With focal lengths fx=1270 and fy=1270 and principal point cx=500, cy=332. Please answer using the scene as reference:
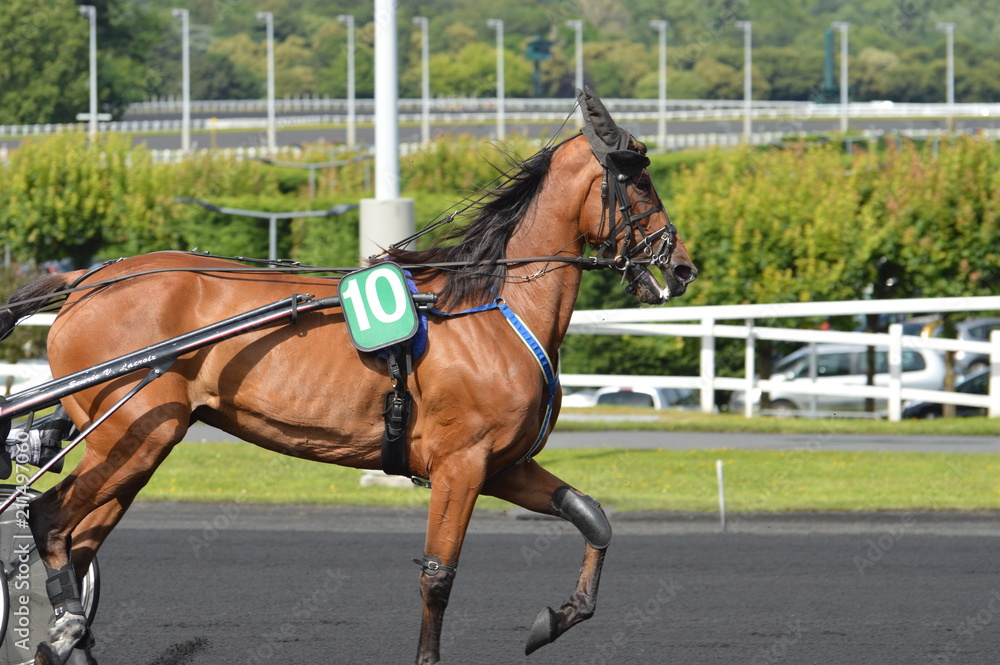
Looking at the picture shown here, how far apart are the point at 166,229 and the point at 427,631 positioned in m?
19.0

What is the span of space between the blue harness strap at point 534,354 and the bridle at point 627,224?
0.41m

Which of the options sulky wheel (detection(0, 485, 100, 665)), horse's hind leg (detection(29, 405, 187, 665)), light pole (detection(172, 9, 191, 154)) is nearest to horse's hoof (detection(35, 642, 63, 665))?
horse's hind leg (detection(29, 405, 187, 665))

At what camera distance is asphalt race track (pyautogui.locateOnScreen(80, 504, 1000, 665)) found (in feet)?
18.0

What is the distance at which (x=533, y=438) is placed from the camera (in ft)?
15.9

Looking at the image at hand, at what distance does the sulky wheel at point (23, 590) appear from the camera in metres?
5.07

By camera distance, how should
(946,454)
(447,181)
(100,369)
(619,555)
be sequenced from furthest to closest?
(447,181)
(946,454)
(619,555)
(100,369)

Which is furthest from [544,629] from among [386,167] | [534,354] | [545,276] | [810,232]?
[810,232]

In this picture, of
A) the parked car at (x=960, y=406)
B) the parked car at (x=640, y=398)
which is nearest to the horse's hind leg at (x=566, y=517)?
the parked car at (x=960, y=406)

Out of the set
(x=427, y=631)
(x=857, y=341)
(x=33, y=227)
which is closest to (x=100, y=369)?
(x=427, y=631)

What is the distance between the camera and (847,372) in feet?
62.3

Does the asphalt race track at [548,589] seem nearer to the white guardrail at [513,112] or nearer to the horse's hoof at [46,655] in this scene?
the horse's hoof at [46,655]

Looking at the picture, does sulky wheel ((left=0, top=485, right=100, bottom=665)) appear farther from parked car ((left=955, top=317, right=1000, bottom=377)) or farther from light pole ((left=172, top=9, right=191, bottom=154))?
light pole ((left=172, top=9, right=191, bottom=154))

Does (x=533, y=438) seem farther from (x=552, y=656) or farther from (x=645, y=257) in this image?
(x=552, y=656)

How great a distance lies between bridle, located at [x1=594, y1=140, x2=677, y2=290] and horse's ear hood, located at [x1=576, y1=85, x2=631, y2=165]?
21 mm
